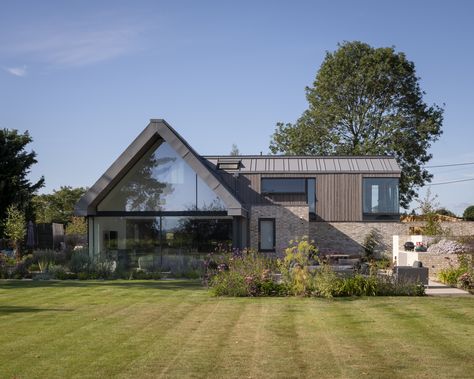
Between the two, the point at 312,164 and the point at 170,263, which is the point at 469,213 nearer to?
Answer: the point at 312,164

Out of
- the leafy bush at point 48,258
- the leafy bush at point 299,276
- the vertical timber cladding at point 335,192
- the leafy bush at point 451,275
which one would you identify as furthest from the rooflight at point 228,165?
the leafy bush at point 299,276

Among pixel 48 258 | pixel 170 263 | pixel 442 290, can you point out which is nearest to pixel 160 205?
pixel 170 263

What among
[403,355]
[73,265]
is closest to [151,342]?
[403,355]

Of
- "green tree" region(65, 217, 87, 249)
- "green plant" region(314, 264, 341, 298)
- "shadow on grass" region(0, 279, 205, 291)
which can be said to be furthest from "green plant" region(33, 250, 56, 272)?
"green tree" region(65, 217, 87, 249)

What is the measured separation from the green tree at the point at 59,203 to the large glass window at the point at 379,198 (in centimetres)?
3093

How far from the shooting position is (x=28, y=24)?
17.1 metres

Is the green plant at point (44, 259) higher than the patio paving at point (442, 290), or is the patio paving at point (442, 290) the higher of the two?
the green plant at point (44, 259)

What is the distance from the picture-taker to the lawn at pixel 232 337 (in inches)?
333

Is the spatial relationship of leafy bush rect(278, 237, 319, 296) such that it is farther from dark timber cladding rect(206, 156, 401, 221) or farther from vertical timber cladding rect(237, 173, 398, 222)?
vertical timber cladding rect(237, 173, 398, 222)

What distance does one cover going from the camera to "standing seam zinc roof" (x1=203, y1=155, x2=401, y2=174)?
32562 mm

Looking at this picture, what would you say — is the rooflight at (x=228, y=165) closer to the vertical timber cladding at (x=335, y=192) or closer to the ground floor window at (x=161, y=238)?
the vertical timber cladding at (x=335, y=192)

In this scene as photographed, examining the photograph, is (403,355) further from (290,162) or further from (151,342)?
(290,162)

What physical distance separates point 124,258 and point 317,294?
10.1 metres

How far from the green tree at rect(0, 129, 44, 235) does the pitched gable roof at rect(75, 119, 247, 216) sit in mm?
14097
